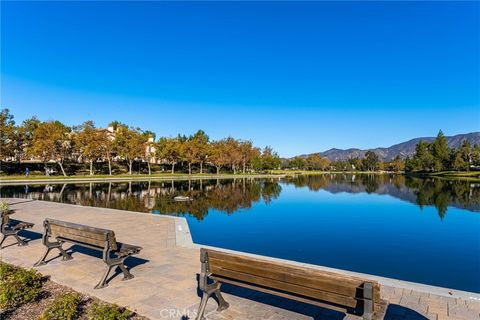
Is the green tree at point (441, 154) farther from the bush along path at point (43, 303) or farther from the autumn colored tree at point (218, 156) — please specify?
the bush along path at point (43, 303)

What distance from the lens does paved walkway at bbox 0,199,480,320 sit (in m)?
5.00

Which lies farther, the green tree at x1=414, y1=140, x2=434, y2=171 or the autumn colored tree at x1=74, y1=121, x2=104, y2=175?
the green tree at x1=414, y1=140, x2=434, y2=171

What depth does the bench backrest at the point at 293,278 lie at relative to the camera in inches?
141

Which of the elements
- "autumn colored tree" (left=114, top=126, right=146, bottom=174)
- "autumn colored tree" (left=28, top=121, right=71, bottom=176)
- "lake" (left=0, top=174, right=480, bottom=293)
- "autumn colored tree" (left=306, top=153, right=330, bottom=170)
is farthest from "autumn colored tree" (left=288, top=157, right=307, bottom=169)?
"lake" (left=0, top=174, right=480, bottom=293)

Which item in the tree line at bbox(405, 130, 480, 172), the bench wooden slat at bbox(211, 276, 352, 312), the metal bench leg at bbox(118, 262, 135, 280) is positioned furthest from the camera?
the tree line at bbox(405, 130, 480, 172)

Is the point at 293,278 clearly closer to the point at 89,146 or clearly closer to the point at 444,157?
the point at 89,146

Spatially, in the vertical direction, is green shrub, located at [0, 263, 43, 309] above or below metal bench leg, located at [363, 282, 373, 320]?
below

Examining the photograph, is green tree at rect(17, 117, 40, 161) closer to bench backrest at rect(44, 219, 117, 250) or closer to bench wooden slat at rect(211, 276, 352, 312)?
bench backrest at rect(44, 219, 117, 250)

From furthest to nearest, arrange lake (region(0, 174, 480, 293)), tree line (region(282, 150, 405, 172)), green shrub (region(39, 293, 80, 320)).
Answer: tree line (region(282, 150, 405, 172)) < lake (region(0, 174, 480, 293)) < green shrub (region(39, 293, 80, 320))

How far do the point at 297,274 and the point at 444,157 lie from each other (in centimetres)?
11012

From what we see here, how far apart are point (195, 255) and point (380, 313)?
5249 millimetres

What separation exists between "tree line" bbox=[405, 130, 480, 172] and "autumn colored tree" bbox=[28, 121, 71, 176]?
309ft

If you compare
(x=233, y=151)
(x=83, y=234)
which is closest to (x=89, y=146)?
(x=233, y=151)

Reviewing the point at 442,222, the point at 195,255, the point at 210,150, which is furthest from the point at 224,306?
the point at 210,150
